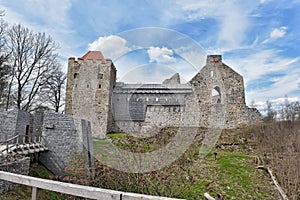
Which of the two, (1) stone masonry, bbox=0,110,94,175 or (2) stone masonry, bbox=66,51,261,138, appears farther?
(2) stone masonry, bbox=66,51,261,138

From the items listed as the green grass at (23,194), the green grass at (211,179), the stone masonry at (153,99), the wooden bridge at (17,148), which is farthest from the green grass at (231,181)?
the stone masonry at (153,99)

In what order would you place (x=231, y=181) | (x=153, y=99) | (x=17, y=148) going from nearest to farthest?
(x=17, y=148) → (x=231, y=181) → (x=153, y=99)

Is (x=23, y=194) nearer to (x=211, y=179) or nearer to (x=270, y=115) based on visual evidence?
(x=211, y=179)

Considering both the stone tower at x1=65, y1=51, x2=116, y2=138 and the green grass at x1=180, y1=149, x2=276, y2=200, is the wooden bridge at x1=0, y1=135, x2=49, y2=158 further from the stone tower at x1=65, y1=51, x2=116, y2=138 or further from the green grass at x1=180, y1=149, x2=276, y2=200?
the stone tower at x1=65, y1=51, x2=116, y2=138

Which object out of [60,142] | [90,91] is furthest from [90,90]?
[60,142]

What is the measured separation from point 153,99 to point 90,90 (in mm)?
6327

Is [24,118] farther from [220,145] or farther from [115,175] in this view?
[220,145]

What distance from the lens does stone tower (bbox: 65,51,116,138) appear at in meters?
21.3

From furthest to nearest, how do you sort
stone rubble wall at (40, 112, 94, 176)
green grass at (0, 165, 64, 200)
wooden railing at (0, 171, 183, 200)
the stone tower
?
the stone tower → stone rubble wall at (40, 112, 94, 176) → green grass at (0, 165, 64, 200) → wooden railing at (0, 171, 183, 200)

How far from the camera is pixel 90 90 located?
2147 centimetres

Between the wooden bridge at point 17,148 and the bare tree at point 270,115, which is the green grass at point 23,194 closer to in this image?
the wooden bridge at point 17,148

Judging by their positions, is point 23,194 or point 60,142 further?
point 60,142

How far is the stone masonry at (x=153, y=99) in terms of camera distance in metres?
18.1

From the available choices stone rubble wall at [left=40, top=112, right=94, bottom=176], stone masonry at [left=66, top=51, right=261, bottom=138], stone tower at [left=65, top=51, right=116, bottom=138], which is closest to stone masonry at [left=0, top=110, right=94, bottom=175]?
stone rubble wall at [left=40, top=112, right=94, bottom=176]
